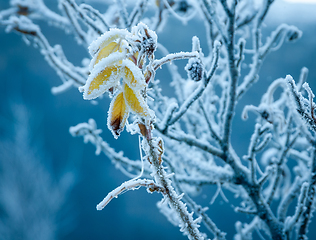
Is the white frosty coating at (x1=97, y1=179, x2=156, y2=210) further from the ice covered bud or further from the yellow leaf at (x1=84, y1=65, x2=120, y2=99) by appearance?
the ice covered bud

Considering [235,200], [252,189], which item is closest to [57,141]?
[235,200]

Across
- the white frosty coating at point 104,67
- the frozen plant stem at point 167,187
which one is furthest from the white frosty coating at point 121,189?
the white frosty coating at point 104,67

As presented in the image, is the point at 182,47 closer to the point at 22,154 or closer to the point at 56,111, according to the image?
the point at 56,111

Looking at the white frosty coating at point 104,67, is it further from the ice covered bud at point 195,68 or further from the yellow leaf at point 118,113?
the ice covered bud at point 195,68

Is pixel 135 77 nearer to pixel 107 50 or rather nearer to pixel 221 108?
pixel 107 50

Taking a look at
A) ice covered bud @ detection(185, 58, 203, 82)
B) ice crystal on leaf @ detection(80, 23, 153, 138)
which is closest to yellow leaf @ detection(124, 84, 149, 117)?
ice crystal on leaf @ detection(80, 23, 153, 138)
